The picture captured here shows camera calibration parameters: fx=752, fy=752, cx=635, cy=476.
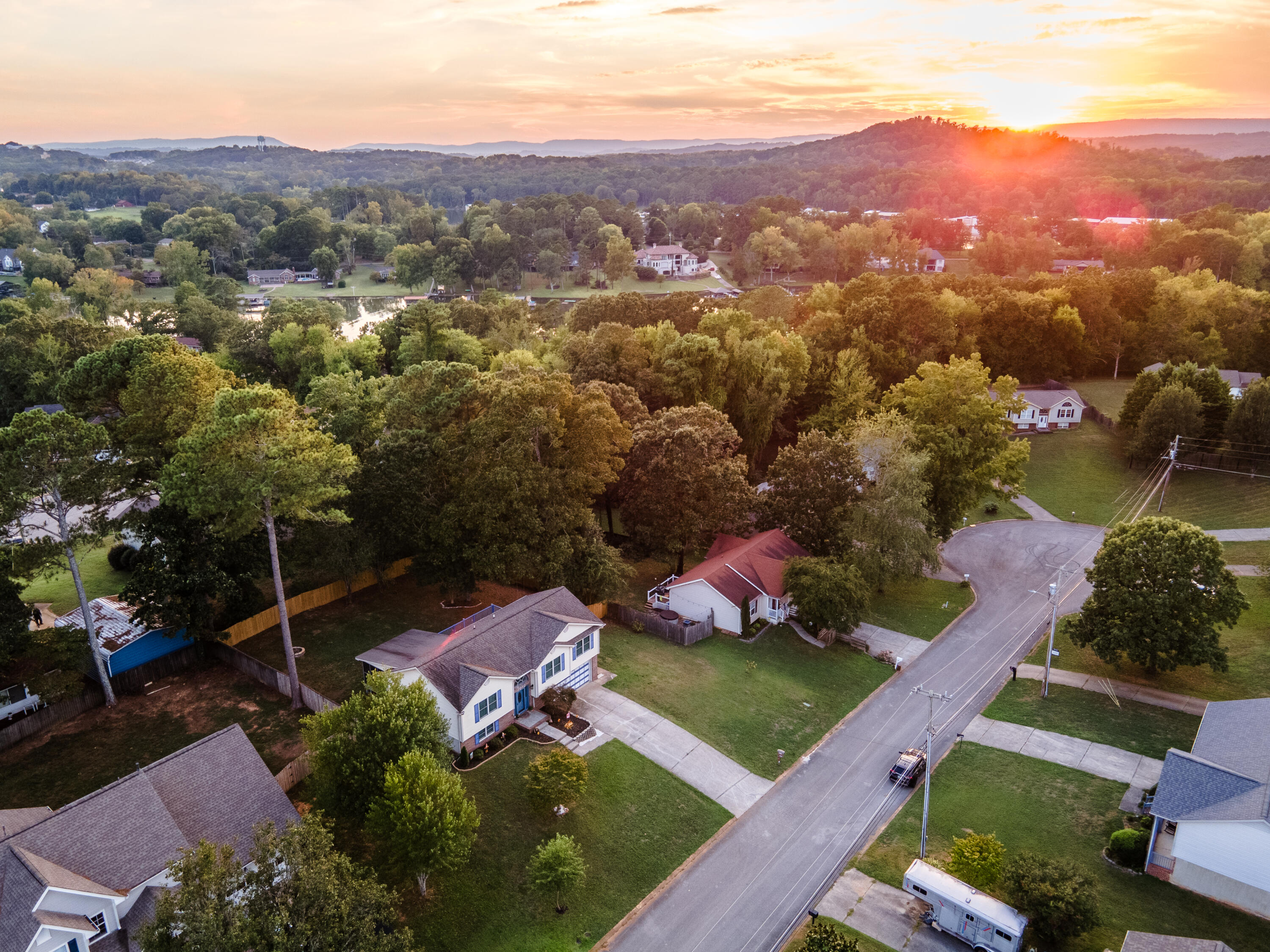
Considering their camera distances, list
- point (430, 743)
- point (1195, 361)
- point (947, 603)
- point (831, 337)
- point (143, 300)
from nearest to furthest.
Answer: point (430, 743) → point (947, 603) → point (831, 337) → point (1195, 361) → point (143, 300)

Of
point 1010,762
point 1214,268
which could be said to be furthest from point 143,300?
point 1214,268

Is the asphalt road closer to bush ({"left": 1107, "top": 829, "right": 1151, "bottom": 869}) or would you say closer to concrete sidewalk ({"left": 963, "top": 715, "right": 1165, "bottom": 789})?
concrete sidewalk ({"left": 963, "top": 715, "right": 1165, "bottom": 789})

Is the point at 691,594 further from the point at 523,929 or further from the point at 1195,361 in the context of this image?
the point at 1195,361

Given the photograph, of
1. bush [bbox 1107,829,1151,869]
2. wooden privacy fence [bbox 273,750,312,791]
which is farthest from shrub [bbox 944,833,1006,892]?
wooden privacy fence [bbox 273,750,312,791]

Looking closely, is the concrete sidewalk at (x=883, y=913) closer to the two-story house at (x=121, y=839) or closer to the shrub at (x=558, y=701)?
the shrub at (x=558, y=701)

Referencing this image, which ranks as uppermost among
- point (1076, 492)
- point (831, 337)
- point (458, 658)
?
point (831, 337)

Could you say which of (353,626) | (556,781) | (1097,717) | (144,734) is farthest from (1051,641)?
(144,734)
